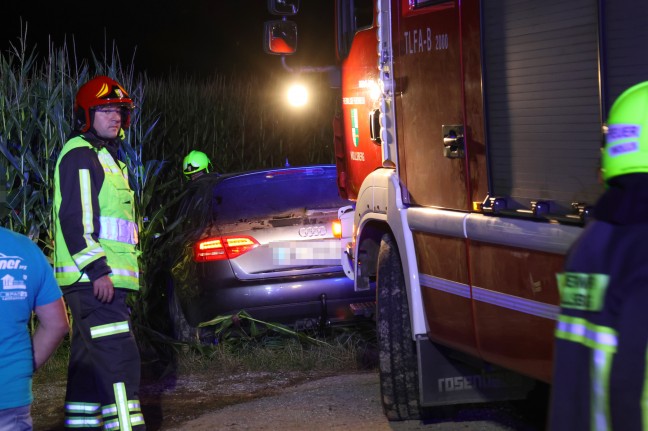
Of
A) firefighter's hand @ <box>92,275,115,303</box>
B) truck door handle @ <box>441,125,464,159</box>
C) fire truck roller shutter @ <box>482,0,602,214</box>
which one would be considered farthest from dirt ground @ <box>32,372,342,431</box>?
fire truck roller shutter @ <box>482,0,602,214</box>

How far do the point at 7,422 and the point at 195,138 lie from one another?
37.0 ft

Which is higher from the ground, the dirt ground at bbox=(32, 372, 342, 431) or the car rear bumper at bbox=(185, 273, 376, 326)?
the car rear bumper at bbox=(185, 273, 376, 326)

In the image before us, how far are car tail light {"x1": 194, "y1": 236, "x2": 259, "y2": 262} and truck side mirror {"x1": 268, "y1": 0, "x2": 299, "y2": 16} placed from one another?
160cm

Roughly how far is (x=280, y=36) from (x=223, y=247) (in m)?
1.54

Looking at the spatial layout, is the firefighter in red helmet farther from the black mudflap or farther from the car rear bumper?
the car rear bumper

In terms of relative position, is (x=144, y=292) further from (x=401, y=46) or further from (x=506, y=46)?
(x=506, y=46)

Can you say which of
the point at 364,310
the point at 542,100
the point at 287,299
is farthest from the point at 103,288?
the point at 287,299

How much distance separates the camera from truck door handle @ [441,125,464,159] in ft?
15.9

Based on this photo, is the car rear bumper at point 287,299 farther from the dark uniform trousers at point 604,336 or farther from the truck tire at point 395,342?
the dark uniform trousers at point 604,336

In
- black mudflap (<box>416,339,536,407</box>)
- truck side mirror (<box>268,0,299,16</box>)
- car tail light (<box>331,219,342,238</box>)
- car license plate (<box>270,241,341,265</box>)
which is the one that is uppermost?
truck side mirror (<box>268,0,299,16</box>)

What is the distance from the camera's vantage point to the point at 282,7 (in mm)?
7297

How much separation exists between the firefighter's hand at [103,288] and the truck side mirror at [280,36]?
270 centimetres

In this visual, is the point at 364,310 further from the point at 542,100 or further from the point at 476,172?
the point at 542,100

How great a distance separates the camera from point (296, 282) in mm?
7797
